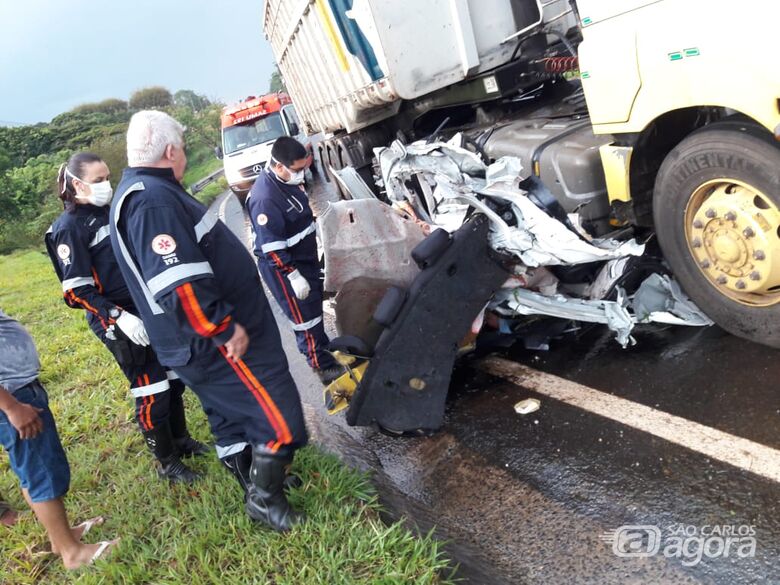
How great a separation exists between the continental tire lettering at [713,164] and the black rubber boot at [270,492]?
220cm

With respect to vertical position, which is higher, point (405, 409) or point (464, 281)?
point (464, 281)

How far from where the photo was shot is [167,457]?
11.0 feet

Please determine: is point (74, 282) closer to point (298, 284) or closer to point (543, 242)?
point (298, 284)

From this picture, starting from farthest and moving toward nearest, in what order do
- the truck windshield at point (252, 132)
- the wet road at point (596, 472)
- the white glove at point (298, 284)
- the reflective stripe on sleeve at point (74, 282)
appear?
the truck windshield at point (252, 132) → the white glove at point (298, 284) → the reflective stripe on sleeve at point (74, 282) → the wet road at point (596, 472)

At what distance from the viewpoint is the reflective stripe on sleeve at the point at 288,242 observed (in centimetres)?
388

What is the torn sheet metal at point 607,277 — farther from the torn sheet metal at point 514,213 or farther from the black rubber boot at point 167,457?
the black rubber boot at point 167,457

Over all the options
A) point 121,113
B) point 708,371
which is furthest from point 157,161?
point 121,113

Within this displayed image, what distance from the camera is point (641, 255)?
10.5 feet

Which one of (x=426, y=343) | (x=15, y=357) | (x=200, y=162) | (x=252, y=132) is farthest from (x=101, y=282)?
(x=200, y=162)

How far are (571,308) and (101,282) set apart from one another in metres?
2.48

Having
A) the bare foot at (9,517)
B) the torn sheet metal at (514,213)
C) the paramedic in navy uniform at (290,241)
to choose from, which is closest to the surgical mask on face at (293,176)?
the paramedic in navy uniform at (290,241)

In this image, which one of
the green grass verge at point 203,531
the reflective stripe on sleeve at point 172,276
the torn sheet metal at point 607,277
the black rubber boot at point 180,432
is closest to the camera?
the reflective stripe on sleeve at point 172,276

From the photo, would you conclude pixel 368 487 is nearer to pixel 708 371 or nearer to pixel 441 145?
pixel 708 371

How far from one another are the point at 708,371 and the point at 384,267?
5.59 ft
